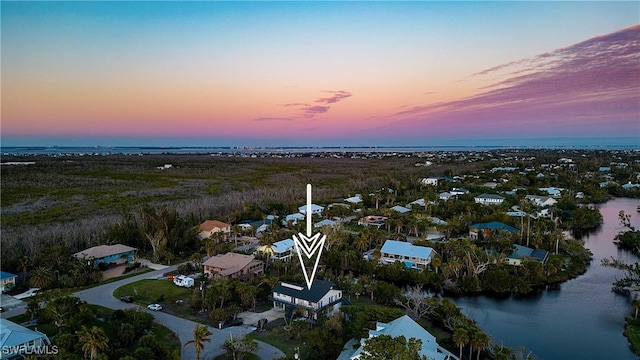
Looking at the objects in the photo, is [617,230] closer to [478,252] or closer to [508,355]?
[478,252]

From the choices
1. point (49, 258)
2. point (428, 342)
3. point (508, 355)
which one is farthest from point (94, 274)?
point (508, 355)

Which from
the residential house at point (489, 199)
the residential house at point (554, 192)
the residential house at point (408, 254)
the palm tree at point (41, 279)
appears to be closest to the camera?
the palm tree at point (41, 279)

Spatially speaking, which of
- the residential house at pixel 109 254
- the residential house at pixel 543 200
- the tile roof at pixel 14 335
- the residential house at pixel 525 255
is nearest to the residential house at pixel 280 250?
the residential house at pixel 109 254

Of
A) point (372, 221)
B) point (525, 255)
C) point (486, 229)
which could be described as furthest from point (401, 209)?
point (525, 255)

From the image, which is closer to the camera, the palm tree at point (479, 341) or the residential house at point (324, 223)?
the palm tree at point (479, 341)

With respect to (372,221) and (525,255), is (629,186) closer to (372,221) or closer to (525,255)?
(525,255)

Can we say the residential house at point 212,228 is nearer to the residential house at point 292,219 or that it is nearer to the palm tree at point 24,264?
the residential house at point 292,219

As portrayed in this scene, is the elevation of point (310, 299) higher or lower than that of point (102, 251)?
higher
